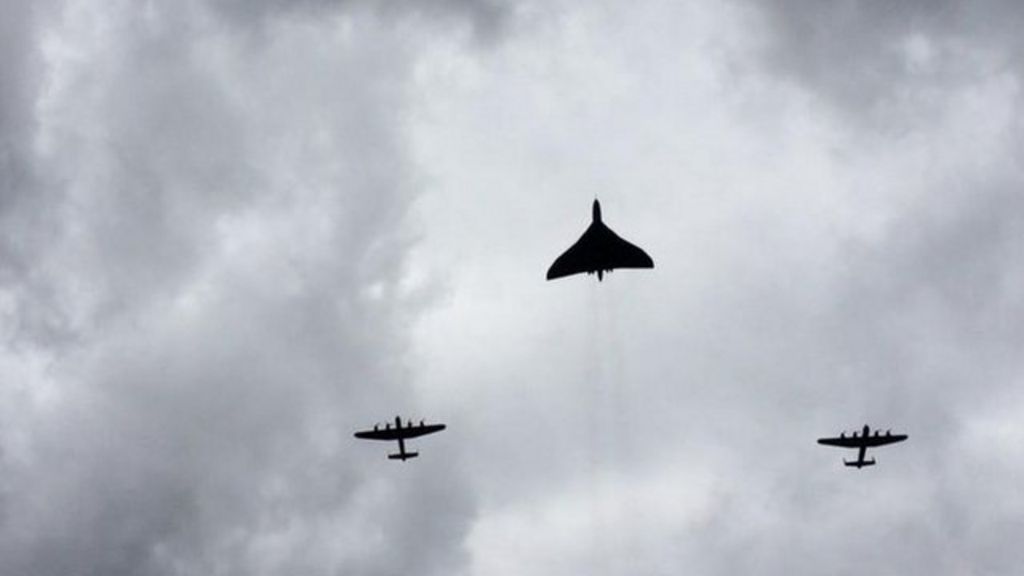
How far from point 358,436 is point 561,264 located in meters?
37.7

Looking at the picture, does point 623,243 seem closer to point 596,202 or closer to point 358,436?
point 596,202

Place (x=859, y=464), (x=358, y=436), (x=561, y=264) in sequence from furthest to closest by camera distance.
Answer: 1. (x=859, y=464)
2. (x=358, y=436)
3. (x=561, y=264)

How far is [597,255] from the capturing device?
16312cm

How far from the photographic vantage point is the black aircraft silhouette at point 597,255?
535 ft

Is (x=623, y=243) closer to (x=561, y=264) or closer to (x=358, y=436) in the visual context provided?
(x=561, y=264)

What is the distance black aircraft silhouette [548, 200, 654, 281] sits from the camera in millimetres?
162950

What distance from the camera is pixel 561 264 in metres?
164

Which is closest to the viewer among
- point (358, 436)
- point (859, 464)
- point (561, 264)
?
point (561, 264)

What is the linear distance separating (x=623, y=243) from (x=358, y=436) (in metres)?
43.5

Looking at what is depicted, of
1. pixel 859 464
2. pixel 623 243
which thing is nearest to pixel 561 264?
pixel 623 243

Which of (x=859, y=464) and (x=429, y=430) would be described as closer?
(x=429, y=430)

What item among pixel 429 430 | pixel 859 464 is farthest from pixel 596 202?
pixel 859 464

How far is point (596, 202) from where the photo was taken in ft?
542

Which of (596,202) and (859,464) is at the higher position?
(596,202)
